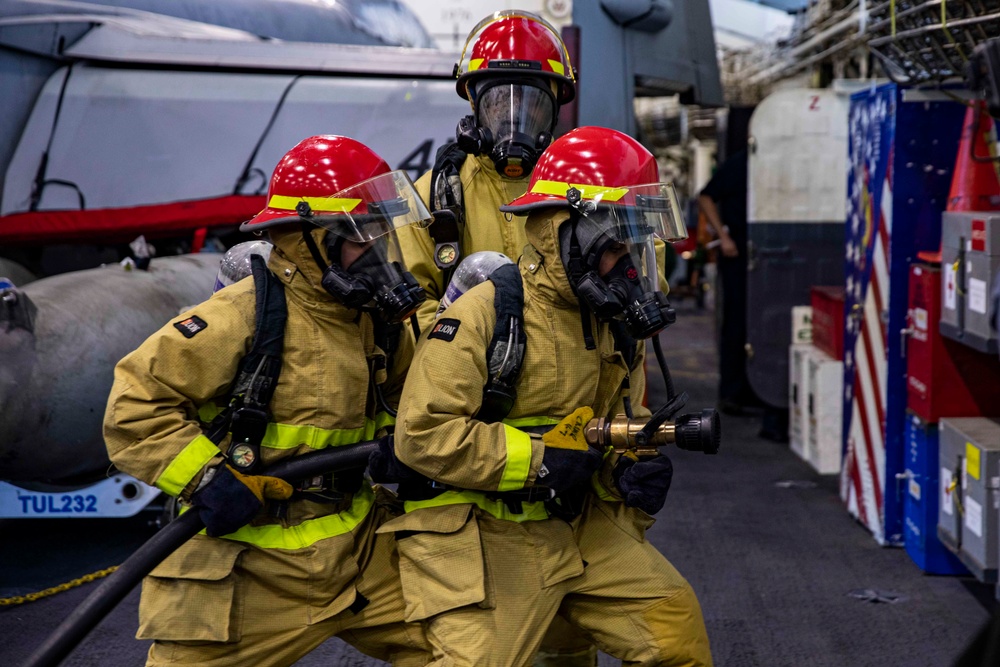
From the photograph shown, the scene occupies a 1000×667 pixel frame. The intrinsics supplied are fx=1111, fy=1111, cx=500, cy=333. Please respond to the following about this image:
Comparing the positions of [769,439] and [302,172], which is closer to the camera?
[302,172]

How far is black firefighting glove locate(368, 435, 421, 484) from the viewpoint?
2.46 metres

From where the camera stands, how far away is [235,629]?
251cm

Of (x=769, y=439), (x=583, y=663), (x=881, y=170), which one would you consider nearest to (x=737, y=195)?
(x=769, y=439)

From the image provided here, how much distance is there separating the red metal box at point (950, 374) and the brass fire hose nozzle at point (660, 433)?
248 cm

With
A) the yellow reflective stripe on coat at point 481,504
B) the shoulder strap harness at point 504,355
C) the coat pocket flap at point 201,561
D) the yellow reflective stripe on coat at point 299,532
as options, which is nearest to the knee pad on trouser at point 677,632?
the yellow reflective stripe on coat at point 481,504

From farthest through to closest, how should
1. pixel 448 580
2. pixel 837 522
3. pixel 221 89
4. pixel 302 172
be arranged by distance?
pixel 221 89, pixel 837 522, pixel 302 172, pixel 448 580

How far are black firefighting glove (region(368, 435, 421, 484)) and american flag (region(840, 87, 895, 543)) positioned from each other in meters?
3.25

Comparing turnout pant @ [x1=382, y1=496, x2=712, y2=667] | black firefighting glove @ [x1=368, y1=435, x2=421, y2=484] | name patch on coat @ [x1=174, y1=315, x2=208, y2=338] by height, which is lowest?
turnout pant @ [x1=382, y1=496, x2=712, y2=667]

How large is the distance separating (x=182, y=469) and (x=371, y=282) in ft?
1.94

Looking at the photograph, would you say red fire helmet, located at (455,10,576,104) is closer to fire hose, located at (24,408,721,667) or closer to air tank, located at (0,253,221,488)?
fire hose, located at (24,408,721,667)

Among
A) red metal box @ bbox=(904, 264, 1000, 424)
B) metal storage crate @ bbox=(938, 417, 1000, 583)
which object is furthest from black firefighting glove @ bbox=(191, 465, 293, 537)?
red metal box @ bbox=(904, 264, 1000, 424)

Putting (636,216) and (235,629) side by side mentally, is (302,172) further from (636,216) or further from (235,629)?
(235,629)

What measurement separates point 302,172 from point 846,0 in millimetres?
10257

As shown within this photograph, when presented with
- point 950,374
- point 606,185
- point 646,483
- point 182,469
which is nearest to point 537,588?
point 646,483
